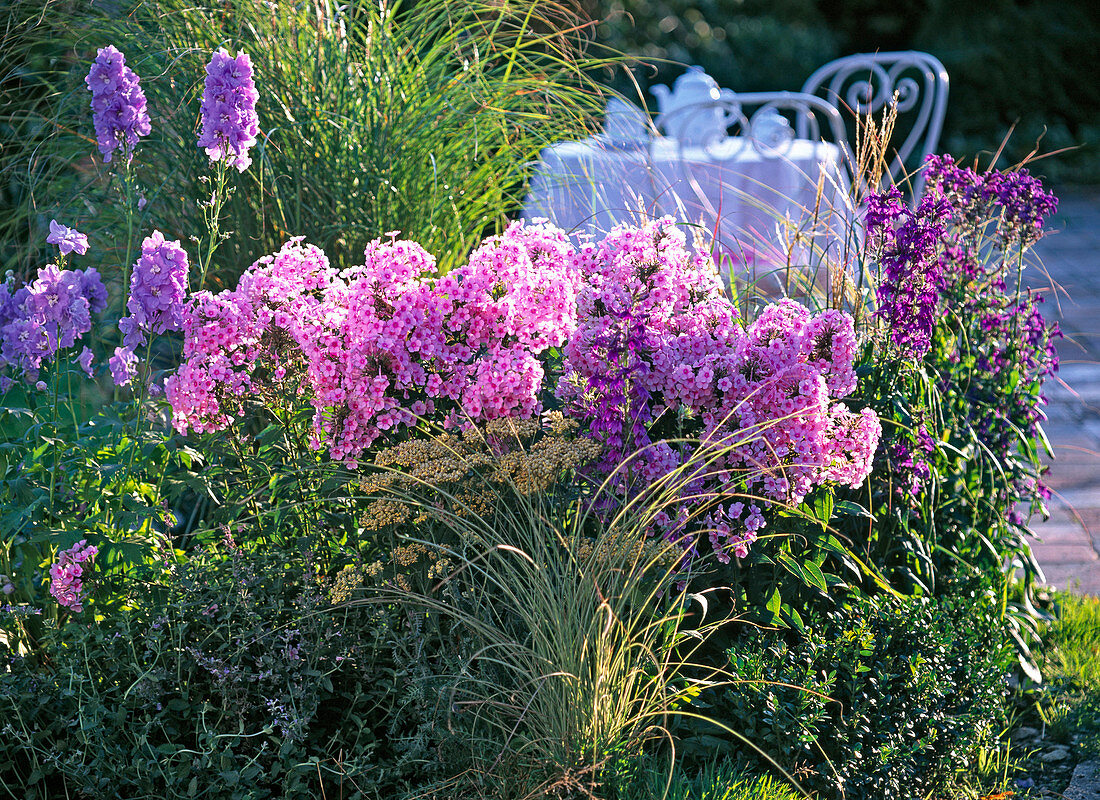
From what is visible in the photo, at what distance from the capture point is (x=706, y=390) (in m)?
2.11

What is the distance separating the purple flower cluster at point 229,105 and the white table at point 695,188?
43.1 inches

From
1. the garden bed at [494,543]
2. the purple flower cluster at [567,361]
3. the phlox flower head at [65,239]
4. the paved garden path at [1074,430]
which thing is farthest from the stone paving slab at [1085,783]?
the phlox flower head at [65,239]

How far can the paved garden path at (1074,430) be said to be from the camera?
3389 millimetres

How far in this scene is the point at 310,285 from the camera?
7.32ft

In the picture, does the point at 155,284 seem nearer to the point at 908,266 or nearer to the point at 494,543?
the point at 494,543

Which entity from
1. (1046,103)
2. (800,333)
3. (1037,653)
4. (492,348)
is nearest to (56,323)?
(492,348)

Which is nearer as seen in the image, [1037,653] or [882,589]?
[882,589]

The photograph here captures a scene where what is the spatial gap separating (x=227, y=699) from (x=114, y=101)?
126 cm

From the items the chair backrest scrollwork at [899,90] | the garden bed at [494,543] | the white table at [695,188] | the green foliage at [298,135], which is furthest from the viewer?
the chair backrest scrollwork at [899,90]

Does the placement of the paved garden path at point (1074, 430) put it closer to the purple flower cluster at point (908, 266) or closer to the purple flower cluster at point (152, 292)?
the purple flower cluster at point (908, 266)

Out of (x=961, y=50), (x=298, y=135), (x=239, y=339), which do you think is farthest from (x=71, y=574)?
(x=961, y=50)

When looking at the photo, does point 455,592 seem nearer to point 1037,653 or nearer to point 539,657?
point 539,657

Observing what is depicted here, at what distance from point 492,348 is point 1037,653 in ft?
5.75

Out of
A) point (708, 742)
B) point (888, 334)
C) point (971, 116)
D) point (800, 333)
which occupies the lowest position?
point (971, 116)
